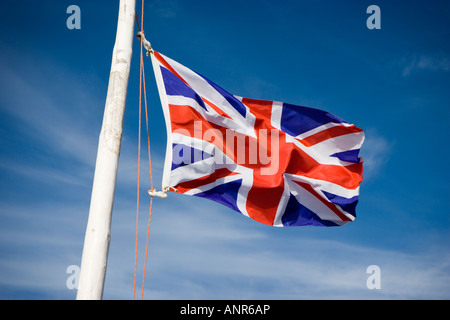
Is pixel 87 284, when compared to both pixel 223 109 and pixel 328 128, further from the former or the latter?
pixel 328 128

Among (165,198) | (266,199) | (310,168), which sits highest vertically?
(310,168)

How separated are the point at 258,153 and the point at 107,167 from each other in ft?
17.6

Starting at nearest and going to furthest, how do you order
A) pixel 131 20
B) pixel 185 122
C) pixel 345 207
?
1. pixel 131 20
2. pixel 185 122
3. pixel 345 207

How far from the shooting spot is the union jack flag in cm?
938

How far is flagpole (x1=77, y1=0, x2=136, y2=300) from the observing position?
5776 mm

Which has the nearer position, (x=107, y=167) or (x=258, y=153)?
(x=107, y=167)

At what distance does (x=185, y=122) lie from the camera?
30.9 ft

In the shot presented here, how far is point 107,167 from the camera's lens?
6.35 m

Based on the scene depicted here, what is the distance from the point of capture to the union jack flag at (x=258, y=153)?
9.38 meters

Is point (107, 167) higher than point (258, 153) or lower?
lower

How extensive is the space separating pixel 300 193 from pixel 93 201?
636 centimetres

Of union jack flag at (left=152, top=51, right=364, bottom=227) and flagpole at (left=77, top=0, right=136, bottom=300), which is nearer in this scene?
flagpole at (left=77, top=0, right=136, bottom=300)

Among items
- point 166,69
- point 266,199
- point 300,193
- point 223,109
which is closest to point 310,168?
point 300,193

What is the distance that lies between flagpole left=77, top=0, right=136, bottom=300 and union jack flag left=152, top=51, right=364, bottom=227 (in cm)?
201
